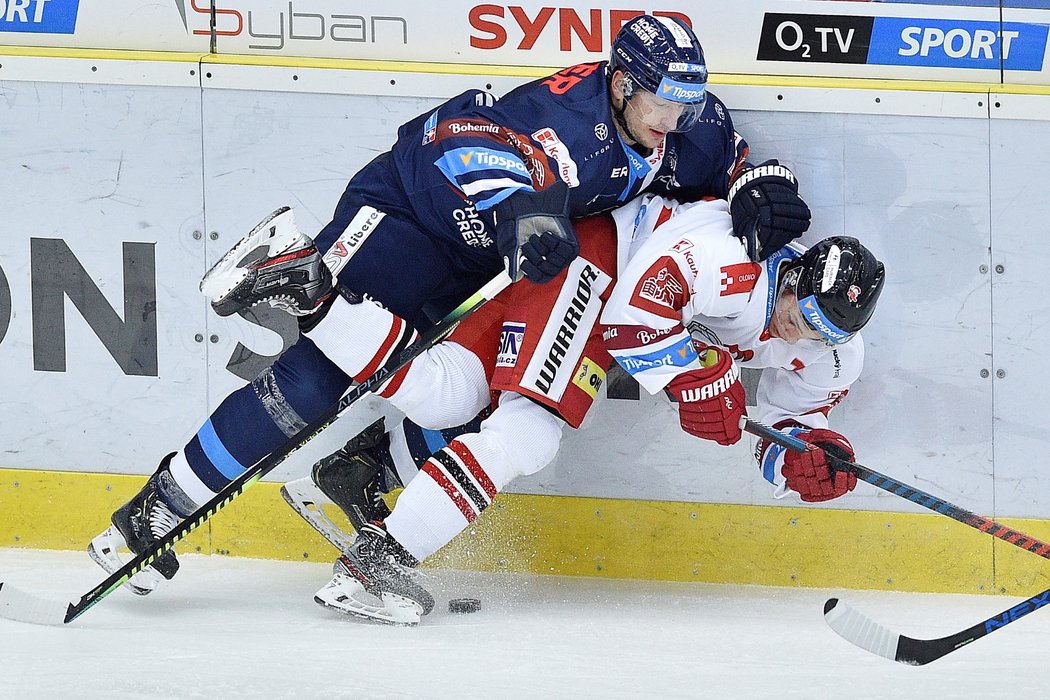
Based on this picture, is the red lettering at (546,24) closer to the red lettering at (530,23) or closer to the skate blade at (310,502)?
the red lettering at (530,23)

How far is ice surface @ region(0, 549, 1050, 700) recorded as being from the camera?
229 cm

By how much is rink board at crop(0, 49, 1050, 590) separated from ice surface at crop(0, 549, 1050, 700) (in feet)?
0.79

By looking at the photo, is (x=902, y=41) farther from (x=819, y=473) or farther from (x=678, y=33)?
(x=819, y=473)

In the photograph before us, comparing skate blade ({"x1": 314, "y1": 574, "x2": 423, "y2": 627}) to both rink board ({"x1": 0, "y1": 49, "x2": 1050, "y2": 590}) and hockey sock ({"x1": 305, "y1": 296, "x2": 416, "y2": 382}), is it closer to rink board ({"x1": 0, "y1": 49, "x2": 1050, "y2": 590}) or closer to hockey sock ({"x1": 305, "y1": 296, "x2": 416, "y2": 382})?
hockey sock ({"x1": 305, "y1": 296, "x2": 416, "y2": 382})

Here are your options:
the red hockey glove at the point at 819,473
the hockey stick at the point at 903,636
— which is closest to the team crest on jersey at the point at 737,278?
the hockey stick at the point at 903,636

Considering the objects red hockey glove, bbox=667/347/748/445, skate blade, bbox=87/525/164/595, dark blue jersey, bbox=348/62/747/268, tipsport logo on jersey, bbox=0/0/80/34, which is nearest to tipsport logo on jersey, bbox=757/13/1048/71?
dark blue jersey, bbox=348/62/747/268

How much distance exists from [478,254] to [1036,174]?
135 cm

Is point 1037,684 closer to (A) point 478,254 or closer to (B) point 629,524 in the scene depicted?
(B) point 629,524

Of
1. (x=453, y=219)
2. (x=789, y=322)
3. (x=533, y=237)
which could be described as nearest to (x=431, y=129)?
(x=453, y=219)

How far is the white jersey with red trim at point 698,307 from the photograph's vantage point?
273 centimetres

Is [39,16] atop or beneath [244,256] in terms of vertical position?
atop

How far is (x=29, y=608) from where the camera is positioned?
2.68m

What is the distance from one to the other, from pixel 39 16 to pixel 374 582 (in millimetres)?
1736

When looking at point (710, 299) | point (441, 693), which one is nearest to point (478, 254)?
point (710, 299)
